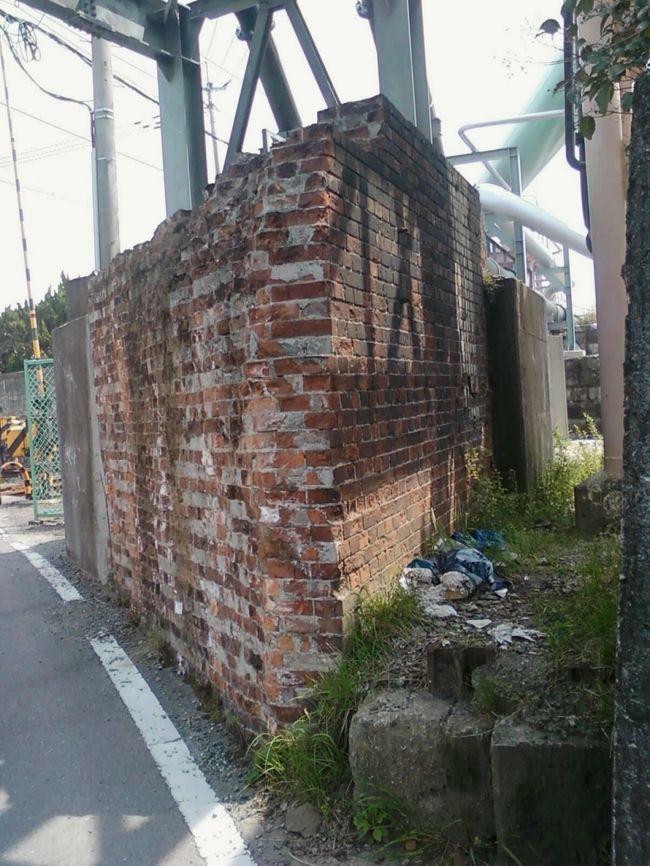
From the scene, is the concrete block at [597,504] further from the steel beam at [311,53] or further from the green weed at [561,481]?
the steel beam at [311,53]

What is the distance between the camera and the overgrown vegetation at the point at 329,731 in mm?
3105

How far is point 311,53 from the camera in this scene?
20.5ft

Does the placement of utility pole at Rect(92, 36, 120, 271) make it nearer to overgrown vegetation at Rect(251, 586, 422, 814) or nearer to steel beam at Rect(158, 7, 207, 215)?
steel beam at Rect(158, 7, 207, 215)

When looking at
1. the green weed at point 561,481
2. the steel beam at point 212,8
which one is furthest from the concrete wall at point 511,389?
the steel beam at point 212,8

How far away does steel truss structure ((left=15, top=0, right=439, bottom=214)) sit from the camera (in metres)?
5.69

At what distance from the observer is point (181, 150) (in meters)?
6.64

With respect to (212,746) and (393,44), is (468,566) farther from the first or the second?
(393,44)

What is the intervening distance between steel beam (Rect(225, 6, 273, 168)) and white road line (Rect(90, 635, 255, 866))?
154 inches

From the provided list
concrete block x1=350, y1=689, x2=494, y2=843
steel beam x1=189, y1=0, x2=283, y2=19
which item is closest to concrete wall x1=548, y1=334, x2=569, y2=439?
steel beam x1=189, y1=0, x2=283, y2=19

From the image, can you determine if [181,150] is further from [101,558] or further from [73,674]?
[73,674]

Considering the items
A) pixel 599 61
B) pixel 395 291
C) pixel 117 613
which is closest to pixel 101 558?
pixel 117 613

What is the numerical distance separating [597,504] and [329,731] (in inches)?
115

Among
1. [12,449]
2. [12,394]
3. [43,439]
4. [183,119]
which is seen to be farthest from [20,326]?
[183,119]

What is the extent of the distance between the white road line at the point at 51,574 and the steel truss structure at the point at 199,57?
3.54 m
